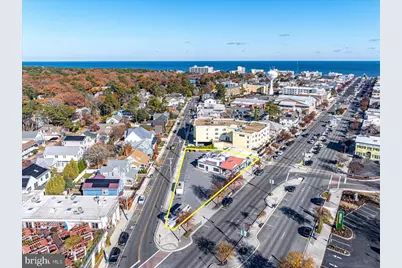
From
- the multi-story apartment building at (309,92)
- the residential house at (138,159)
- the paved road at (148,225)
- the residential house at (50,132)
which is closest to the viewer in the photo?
the paved road at (148,225)

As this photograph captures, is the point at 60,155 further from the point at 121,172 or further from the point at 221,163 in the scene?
the point at 221,163

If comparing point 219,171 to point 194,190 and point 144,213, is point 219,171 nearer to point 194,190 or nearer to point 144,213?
point 194,190

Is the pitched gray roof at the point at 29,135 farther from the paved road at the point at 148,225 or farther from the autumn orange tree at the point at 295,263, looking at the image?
the autumn orange tree at the point at 295,263

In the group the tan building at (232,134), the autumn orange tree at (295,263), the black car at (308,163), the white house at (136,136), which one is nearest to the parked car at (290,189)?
the black car at (308,163)

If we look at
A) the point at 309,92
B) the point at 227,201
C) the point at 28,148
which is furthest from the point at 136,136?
the point at 309,92

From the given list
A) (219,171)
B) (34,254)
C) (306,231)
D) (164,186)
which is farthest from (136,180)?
(306,231)

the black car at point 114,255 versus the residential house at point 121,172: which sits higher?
the residential house at point 121,172

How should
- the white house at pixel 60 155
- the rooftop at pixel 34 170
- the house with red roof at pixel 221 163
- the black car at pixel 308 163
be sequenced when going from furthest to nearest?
the black car at pixel 308 163 < the white house at pixel 60 155 < the house with red roof at pixel 221 163 < the rooftop at pixel 34 170
